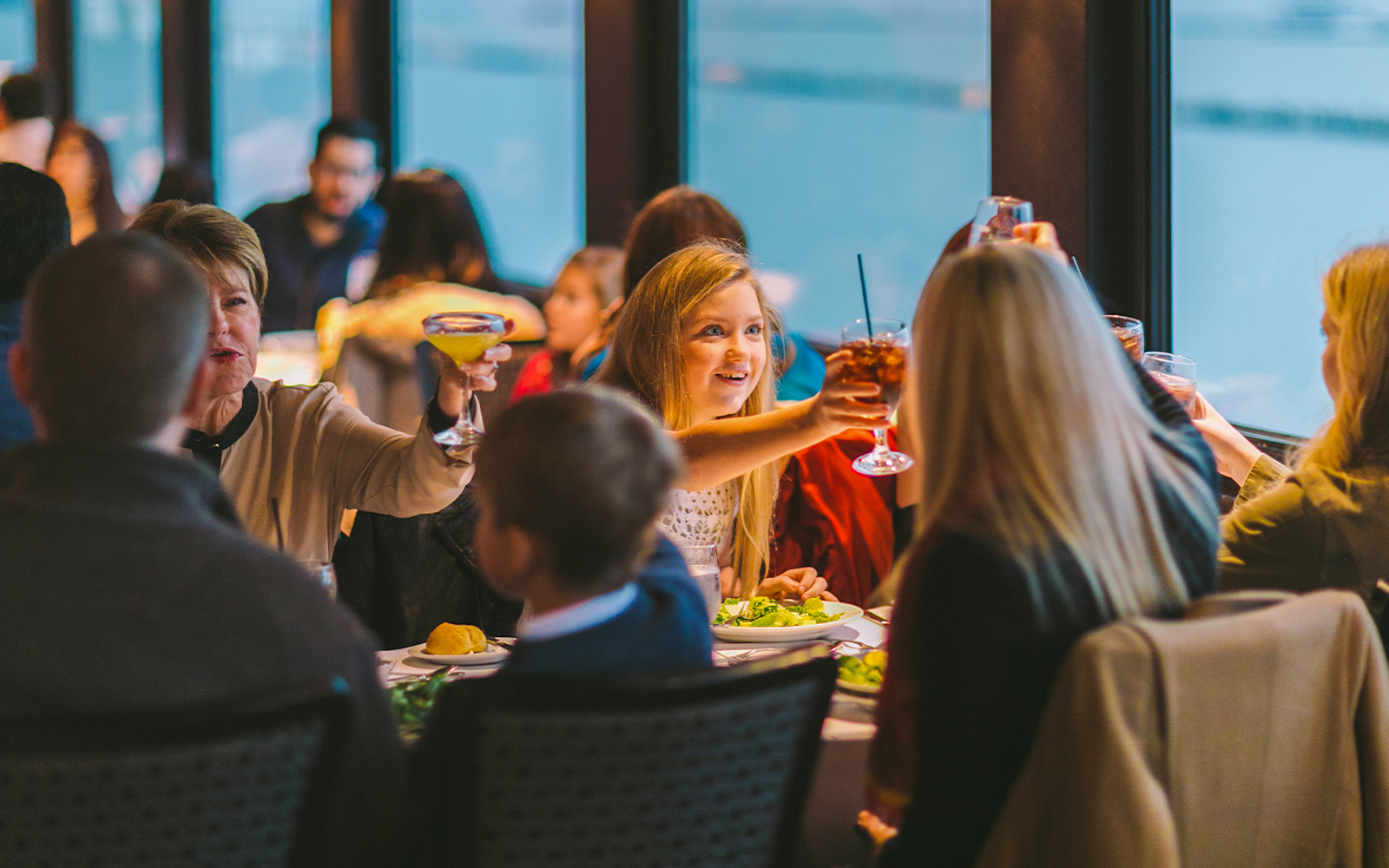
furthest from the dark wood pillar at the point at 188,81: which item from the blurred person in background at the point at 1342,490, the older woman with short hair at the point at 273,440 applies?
the blurred person in background at the point at 1342,490

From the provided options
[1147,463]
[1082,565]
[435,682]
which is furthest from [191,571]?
[1147,463]

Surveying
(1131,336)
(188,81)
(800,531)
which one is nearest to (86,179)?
(800,531)

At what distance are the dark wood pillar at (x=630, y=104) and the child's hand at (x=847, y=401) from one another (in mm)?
3657

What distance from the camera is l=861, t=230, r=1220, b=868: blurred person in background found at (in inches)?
54.9

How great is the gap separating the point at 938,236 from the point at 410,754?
3.28 m

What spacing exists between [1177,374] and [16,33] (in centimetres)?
1215

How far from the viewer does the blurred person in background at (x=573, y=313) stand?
433cm

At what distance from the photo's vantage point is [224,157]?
9914mm

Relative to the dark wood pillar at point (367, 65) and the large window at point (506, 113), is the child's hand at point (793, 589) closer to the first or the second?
the large window at point (506, 113)

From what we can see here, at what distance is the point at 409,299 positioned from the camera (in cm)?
430

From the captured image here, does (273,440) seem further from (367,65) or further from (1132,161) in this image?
(367,65)

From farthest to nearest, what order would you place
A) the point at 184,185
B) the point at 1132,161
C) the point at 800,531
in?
the point at 184,185, the point at 1132,161, the point at 800,531

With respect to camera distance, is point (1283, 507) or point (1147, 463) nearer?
point (1147, 463)

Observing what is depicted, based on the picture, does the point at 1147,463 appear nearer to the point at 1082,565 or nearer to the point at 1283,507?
the point at 1082,565
